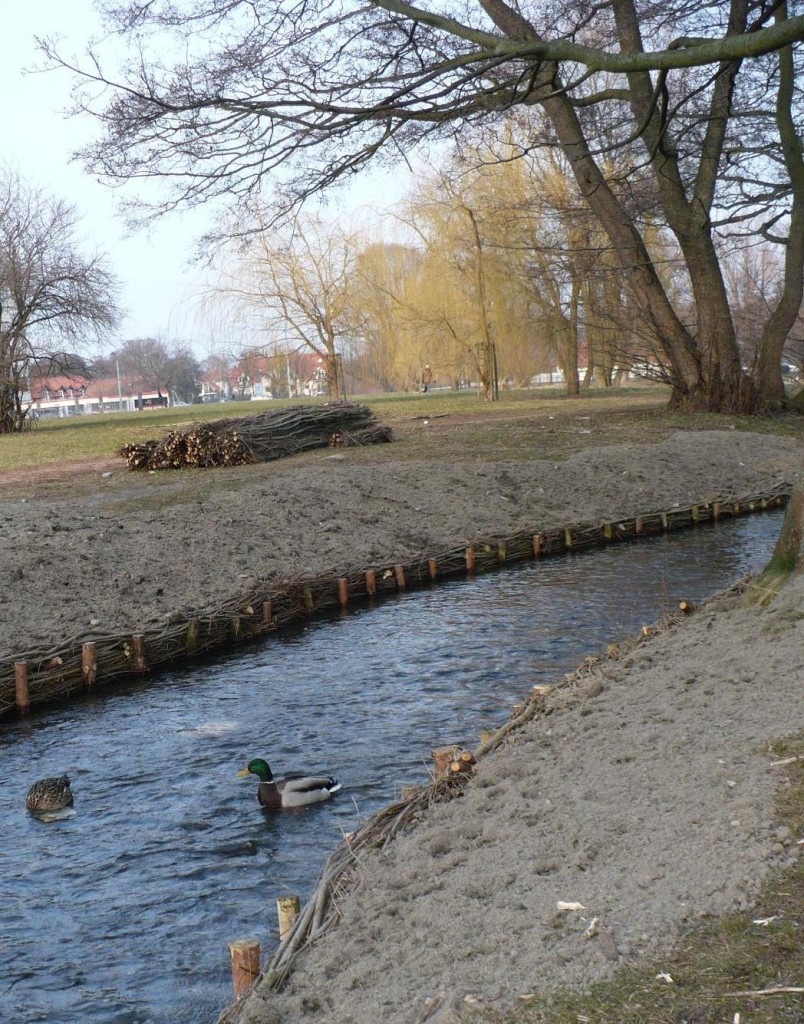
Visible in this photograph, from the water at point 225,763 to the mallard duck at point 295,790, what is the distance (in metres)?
0.07

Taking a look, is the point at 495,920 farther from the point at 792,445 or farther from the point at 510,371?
the point at 510,371

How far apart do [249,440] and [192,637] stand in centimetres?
1003

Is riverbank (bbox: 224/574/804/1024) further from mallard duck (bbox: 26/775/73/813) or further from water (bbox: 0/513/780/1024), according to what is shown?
mallard duck (bbox: 26/775/73/813)

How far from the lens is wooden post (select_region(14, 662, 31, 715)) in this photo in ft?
29.1

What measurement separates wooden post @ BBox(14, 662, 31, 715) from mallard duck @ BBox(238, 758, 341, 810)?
3117 millimetres

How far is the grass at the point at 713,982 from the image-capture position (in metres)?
3.08

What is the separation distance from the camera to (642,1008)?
3.16m

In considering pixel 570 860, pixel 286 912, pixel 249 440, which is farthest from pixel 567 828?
pixel 249 440

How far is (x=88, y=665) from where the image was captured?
9.45m

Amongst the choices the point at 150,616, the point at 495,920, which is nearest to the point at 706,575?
the point at 150,616

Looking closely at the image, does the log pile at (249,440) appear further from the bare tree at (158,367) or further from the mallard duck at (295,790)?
the bare tree at (158,367)

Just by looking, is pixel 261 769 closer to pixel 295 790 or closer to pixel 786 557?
pixel 295 790

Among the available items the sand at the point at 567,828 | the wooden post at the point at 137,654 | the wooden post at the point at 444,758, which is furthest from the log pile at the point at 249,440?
the wooden post at the point at 444,758

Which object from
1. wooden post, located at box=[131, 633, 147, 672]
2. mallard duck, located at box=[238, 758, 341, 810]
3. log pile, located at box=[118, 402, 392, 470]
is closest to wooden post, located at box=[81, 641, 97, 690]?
wooden post, located at box=[131, 633, 147, 672]
